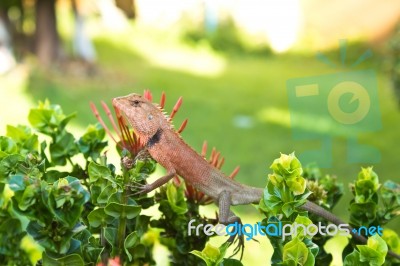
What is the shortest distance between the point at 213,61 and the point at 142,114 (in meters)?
6.03

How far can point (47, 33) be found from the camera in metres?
6.00

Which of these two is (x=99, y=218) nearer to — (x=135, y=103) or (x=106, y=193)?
(x=106, y=193)

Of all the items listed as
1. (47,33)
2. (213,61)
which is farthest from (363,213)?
(213,61)

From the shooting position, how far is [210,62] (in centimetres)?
Result: 716

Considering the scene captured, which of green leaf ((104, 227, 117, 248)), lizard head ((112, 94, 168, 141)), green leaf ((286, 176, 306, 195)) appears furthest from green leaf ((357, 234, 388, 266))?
lizard head ((112, 94, 168, 141))

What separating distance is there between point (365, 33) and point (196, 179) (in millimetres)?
6419

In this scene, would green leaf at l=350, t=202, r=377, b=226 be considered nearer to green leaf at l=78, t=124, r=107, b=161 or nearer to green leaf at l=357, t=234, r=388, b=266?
green leaf at l=357, t=234, r=388, b=266

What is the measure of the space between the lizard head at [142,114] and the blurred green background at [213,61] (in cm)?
197

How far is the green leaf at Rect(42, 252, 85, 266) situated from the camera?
0.90 meters

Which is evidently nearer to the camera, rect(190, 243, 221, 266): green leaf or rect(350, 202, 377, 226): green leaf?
rect(190, 243, 221, 266): green leaf

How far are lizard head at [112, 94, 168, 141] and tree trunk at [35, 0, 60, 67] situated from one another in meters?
4.90

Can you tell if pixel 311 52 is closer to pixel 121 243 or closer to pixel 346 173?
pixel 346 173

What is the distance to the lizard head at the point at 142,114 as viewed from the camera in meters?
1.22

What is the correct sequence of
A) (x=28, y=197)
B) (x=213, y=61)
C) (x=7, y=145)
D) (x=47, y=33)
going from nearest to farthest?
(x=28, y=197) < (x=7, y=145) < (x=47, y=33) < (x=213, y=61)
